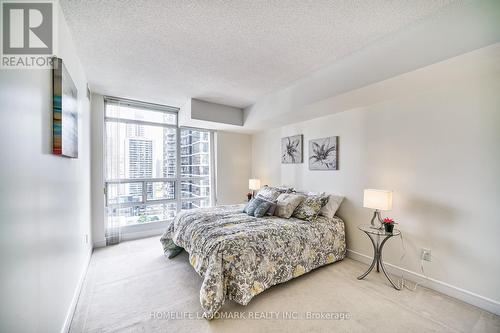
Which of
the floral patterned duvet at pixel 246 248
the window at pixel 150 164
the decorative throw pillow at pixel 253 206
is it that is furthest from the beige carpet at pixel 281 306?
the window at pixel 150 164

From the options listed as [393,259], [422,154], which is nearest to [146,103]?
[422,154]

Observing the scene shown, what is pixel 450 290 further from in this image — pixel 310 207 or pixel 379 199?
pixel 310 207

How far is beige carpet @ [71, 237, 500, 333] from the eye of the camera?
175 centimetres

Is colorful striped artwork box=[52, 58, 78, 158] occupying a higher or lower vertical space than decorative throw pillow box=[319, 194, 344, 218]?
higher

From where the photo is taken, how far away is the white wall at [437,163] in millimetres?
1955

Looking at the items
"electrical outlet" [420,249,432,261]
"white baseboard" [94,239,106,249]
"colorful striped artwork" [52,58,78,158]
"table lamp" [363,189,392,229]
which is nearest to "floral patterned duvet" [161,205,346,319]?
"table lamp" [363,189,392,229]

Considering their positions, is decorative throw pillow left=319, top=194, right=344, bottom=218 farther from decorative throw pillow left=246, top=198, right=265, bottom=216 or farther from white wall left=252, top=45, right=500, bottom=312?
decorative throw pillow left=246, top=198, right=265, bottom=216

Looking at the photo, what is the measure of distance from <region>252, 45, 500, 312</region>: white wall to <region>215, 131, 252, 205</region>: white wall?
235 centimetres

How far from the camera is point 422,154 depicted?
2406mm

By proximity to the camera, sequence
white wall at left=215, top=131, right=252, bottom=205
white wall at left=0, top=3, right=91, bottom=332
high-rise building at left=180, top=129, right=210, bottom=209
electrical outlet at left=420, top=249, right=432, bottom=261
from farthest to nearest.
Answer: white wall at left=215, top=131, right=252, bottom=205, high-rise building at left=180, top=129, right=210, bottom=209, electrical outlet at left=420, top=249, right=432, bottom=261, white wall at left=0, top=3, right=91, bottom=332

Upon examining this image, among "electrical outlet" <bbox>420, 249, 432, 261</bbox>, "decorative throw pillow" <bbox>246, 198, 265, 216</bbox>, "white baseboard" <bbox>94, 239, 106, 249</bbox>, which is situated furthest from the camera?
"white baseboard" <bbox>94, 239, 106, 249</bbox>

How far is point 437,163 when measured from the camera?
7.52 ft

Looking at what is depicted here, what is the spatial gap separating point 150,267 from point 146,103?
303cm

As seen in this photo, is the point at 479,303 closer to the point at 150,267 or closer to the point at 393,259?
the point at 393,259
